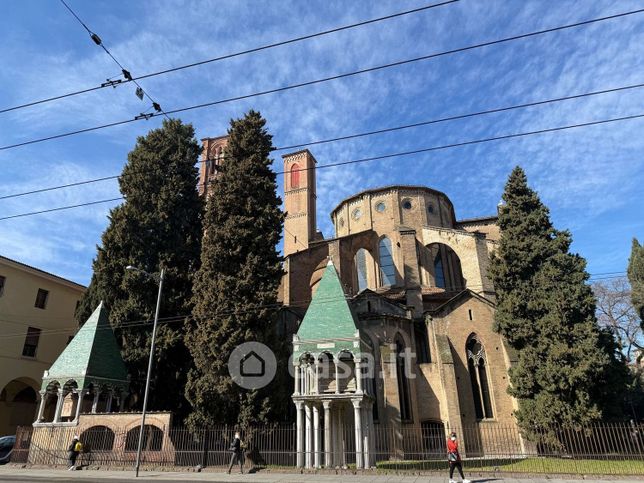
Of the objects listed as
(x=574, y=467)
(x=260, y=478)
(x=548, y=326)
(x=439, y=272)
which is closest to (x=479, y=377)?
(x=548, y=326)

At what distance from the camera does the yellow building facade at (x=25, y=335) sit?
2736cm

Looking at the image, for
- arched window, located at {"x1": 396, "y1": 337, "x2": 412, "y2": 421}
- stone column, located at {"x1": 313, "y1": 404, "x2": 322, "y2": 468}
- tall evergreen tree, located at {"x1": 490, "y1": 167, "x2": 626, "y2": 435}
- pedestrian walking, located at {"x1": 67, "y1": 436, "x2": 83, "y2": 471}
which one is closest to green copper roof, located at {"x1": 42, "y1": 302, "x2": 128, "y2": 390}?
pedestrian walking, located at {"x1": 67, "y1": 436, "x2": 83, "y2": 471}

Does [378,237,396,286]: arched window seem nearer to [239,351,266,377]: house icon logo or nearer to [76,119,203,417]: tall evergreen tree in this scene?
[76,119,203,417]: tall evergreen tree

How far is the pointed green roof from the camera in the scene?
60.8 ft

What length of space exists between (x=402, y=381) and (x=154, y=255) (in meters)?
16.9

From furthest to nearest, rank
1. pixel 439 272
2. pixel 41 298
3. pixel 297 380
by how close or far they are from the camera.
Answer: pixel 439 272, pixel 41 298, pixel 297 380

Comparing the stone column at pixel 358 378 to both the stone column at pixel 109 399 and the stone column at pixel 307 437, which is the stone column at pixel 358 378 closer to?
the stone column at pixel 307 437

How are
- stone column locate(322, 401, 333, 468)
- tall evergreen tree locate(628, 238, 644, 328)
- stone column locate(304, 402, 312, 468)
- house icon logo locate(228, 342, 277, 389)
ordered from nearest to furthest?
stone column locate(322, 401, 333, 468)
stone column locate(304, 402, 312, 468)
house icon logo locate(228, 342, 277, 389)
tall evergreen tree locate(628, 238, 644, 328)

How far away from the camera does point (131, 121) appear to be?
1056 cm

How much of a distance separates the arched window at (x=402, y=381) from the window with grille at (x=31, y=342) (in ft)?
80.0

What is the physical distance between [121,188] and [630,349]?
3899 cm

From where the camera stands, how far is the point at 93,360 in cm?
2139

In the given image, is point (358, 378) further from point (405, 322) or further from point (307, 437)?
Answer: point (405, 322)

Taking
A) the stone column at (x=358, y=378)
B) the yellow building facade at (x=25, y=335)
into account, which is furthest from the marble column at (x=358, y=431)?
the yellow building facade at (x=25, y=335)
